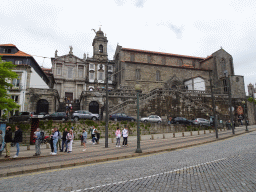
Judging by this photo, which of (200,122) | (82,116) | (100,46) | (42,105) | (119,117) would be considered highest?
(100,46)

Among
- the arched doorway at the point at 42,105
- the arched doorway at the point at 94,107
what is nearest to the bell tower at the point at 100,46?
the arched doorway at the point at 94,107

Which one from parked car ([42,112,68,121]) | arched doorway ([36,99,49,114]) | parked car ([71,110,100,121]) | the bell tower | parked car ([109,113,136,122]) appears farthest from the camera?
the bell tower

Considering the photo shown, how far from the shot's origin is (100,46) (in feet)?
168

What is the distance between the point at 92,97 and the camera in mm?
31297

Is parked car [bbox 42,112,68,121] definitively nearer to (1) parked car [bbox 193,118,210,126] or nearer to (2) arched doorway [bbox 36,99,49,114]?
(2) arched doorway [bbox 36,99,49,114]

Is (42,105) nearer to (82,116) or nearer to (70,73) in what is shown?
(82,116)

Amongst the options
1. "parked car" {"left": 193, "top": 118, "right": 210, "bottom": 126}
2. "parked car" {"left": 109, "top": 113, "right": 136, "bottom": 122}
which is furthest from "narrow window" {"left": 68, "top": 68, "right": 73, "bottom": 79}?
"parked car" {"left": 193, "top": 118, "right": 210, "bottom": 126}

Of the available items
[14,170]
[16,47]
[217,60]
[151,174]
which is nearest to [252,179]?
[151,174]

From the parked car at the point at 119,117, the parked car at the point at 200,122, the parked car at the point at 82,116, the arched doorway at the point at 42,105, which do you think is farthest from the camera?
the arched doorway at the point at 42,105

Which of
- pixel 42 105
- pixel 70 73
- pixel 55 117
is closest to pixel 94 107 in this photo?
pixel 42 105

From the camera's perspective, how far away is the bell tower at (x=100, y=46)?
50.3 m

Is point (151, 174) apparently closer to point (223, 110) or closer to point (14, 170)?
point (14, 170)

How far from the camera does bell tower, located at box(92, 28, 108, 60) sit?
50.3 meters

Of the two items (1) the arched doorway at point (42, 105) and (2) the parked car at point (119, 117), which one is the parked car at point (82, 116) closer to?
(2) the parked car at point (119, 117)
